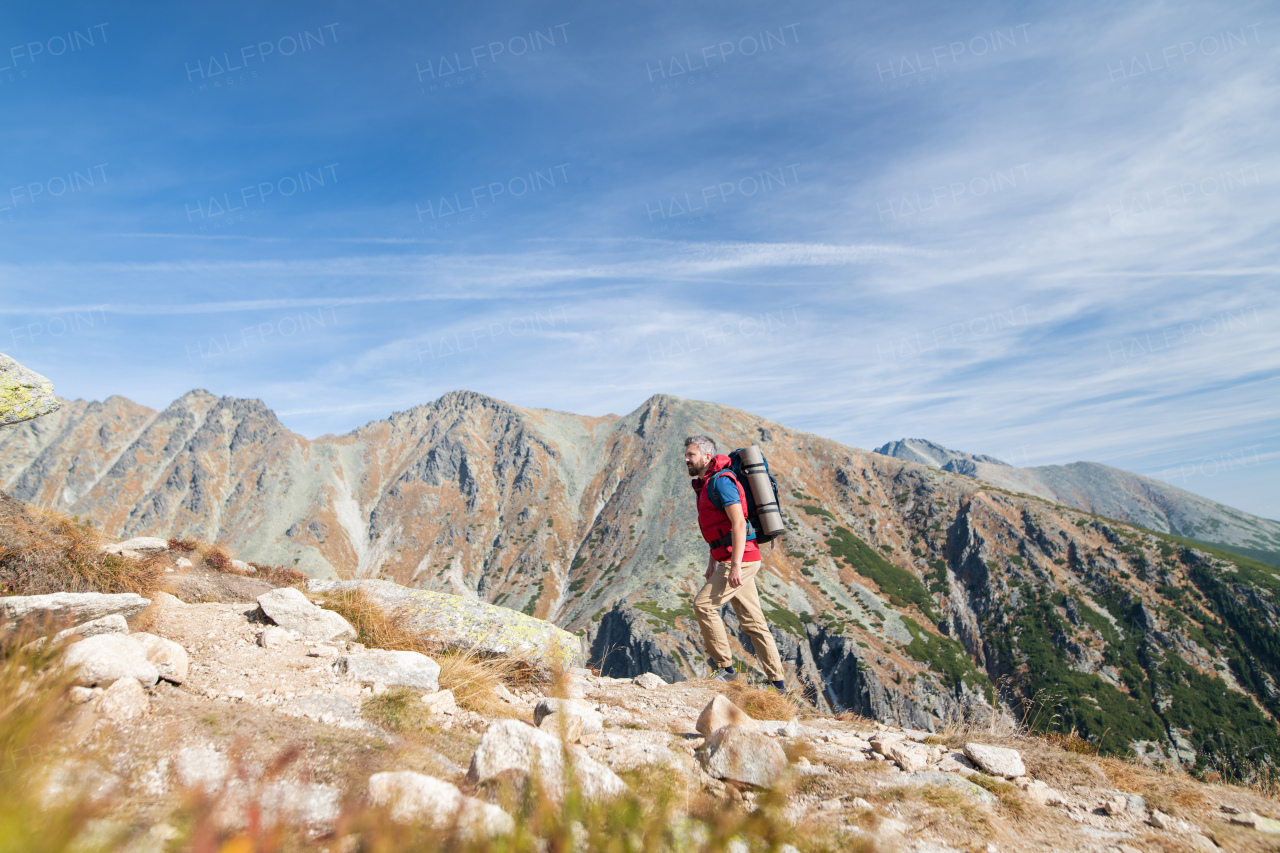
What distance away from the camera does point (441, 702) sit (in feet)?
17.5

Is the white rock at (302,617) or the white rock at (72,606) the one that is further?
the white rock at (302,617)

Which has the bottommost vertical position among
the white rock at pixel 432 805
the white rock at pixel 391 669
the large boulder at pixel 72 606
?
the white rock at pixel 391 669

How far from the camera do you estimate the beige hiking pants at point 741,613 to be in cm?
757

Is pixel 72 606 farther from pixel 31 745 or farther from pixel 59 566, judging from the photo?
pixel 31 745

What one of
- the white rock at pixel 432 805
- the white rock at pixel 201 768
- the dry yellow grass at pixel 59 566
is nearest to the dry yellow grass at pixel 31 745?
the white rock at pixel 201 768

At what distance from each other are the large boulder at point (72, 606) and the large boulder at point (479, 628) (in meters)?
3.07

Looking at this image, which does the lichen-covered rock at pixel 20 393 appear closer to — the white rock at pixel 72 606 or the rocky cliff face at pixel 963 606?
the white rock at pixel 72 606

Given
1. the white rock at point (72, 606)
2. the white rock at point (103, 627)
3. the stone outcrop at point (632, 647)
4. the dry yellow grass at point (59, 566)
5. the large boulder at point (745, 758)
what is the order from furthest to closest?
the stone outcrop at point (632, 647), the dry yellow grass at point (59, 566), the white rock at point (103, 627), the white rock at point (72, 606), the large boulder at point (745, 758)

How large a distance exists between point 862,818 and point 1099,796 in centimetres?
260

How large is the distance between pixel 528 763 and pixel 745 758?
1924mm

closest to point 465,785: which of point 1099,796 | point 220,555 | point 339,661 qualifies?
point 339,661

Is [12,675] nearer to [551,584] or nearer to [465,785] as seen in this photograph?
[465,785]

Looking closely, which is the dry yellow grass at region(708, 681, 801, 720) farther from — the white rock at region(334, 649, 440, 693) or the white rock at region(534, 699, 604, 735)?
the white rock at region(334, 649, 440, 693)

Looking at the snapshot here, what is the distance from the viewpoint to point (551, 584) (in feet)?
583
